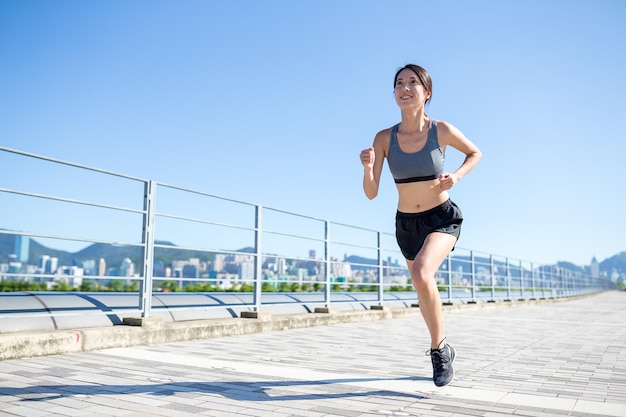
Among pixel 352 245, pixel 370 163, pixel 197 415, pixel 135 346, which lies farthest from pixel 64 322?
pixel 352 245

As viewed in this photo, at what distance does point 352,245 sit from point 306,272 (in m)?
1.27

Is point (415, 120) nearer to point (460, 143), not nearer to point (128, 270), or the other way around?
point (460, 143)

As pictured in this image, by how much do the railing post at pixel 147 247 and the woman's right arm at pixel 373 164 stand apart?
2.60 metres

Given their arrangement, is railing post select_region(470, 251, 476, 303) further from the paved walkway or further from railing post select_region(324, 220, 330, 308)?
the paved walkway

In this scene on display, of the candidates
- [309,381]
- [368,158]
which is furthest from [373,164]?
[309,381]

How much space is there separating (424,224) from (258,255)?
11.7 ft

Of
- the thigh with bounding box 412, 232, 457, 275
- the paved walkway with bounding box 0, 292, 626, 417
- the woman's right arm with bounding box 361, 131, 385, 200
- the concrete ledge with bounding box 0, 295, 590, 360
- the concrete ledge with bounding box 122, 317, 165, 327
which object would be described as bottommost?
the paved walkway with bounding box 0, 292, 626, 417

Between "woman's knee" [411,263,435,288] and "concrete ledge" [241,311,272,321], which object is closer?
"woman's knee" [411,263,435,288]

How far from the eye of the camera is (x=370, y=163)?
2971 mm

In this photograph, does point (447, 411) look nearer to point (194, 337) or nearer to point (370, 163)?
point (370, 163)

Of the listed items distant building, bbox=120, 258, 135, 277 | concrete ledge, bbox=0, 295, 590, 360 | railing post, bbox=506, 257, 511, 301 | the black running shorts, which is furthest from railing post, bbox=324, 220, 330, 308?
railing post, bbox=506, 257, 511, 301

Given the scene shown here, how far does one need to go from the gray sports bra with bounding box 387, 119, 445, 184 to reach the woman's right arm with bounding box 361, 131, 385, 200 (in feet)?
0.40

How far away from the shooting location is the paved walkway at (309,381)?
7.90ft

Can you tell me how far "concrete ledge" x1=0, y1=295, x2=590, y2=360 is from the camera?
12.3 ft
